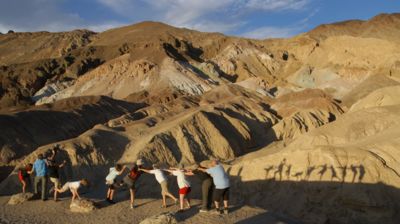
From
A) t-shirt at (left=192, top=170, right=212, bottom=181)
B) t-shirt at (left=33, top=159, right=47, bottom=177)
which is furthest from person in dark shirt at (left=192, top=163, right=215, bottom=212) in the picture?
t-shirt at (left=33, top=159, right=47, bottom=177)

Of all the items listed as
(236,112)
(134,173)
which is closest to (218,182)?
(134,173)

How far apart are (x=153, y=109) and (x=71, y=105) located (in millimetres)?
11584

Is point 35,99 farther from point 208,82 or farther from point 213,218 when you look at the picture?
point 213,218

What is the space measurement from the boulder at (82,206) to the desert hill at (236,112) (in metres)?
6.82

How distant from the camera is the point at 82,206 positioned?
44.8ft

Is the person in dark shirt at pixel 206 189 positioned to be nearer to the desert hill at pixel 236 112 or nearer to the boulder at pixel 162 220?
the boulder at pixel 162 220

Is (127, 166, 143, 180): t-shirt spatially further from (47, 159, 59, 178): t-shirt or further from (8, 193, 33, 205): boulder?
(8, 193, 33, 205): boulder

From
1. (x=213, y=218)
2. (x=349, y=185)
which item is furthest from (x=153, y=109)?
(x=213, y=218)

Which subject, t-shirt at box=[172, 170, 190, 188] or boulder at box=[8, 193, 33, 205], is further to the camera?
boulder at box=[8, 193, 33, 205]

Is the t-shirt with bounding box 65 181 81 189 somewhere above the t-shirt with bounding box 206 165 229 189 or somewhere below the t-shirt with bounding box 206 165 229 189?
below

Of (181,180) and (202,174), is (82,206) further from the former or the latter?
(202,174)

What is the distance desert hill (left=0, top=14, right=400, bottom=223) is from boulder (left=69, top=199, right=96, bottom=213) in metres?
6.82

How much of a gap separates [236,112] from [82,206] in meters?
36.3

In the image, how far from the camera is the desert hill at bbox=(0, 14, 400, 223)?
19.7 metres
